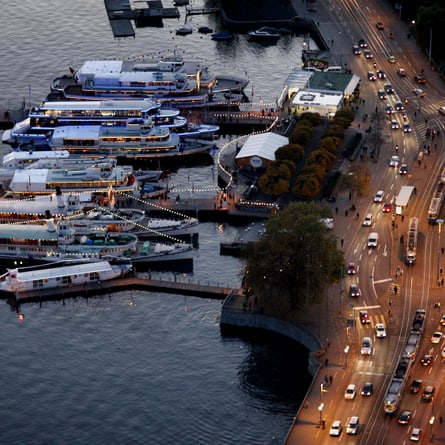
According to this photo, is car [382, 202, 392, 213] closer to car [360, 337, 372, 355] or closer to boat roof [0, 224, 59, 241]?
car [360, 337, 372, 355]

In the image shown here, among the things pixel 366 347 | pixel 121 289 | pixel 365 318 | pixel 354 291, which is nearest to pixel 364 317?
pixel 365 318

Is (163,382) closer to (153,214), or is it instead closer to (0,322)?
(0,322)

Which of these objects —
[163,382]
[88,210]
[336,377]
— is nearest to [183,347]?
[163,382]

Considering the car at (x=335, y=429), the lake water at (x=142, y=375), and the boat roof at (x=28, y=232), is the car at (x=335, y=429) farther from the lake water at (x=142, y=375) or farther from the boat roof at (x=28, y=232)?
the boat roof at (x=28, y=232)

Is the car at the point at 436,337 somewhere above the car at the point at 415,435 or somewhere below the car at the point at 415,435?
below

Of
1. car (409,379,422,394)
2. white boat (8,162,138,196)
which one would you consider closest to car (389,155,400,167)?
white boat (8,162,138,196)

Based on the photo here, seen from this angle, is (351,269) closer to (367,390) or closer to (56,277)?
(367,390)

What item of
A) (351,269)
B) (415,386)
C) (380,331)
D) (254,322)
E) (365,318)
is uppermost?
(415,386)

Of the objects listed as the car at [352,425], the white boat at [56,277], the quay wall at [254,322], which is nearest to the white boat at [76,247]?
the white boat at [56,277]
